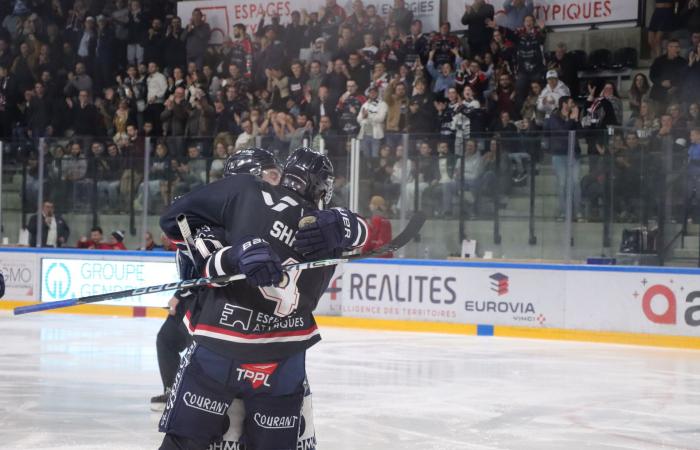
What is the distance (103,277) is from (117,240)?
443 millimetres

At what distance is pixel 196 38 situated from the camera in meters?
15.1

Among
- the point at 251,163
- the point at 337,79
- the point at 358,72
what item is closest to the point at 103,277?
→ the point at 337,79

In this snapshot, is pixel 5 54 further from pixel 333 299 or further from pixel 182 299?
pixel 182 299

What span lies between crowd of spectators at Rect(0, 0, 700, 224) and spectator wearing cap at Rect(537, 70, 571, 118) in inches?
0.6

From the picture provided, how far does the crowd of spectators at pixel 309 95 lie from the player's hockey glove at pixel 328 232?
728 cm

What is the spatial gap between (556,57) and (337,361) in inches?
229

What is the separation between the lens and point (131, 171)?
1182 centimetres

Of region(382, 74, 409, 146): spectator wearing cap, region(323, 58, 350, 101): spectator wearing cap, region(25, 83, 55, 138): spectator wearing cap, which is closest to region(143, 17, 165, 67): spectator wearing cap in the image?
region(25, 83, 55, 138): spectator wearing cap

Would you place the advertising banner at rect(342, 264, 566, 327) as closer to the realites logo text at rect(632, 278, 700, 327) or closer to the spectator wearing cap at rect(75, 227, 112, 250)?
the realites logo text at rect(632, 278, 700, 327)

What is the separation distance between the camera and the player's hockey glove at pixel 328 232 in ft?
9.78

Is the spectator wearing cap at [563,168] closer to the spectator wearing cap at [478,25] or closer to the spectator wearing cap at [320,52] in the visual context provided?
the spectator wearing cap at [478,25]

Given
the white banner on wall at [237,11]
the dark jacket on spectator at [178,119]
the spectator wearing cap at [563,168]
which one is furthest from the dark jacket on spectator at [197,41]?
the spectator wearing cap at [563,168]

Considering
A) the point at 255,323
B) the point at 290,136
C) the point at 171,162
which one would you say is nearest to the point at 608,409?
the point at 255,323

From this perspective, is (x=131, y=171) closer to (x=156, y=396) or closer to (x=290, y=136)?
(x=290, y=136)
